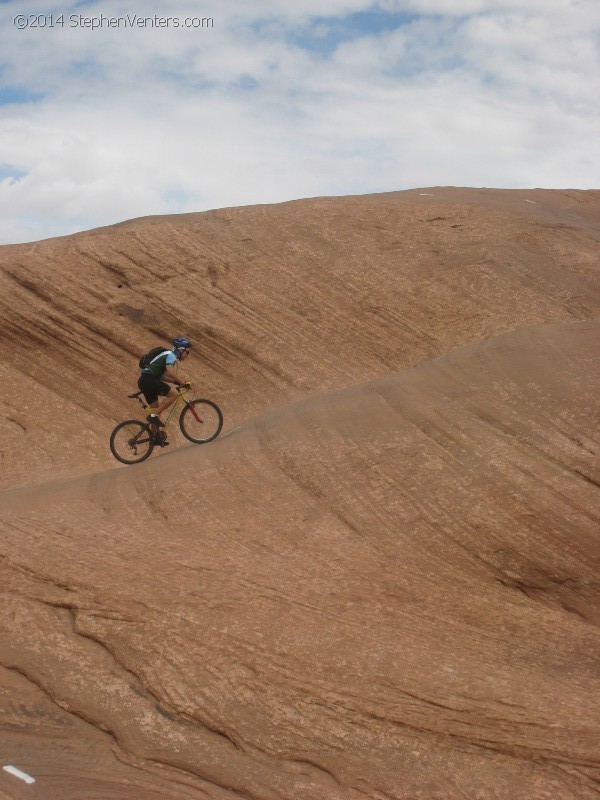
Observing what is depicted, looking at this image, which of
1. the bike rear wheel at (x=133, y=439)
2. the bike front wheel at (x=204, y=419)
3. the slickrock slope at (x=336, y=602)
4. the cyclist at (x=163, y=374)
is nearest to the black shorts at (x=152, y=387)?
the cyclist at (x=163, y=374)

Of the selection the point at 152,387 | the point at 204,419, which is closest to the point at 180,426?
the point at 204,419

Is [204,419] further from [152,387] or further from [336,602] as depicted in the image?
[336,602]

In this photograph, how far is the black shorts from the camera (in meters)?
11.8

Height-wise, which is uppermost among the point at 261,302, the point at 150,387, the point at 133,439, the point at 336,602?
the point at 261,302

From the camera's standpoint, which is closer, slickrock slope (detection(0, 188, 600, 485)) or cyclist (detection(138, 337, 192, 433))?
cyclist (detection(138, 337, 192, 433))

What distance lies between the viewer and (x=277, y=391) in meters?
15.2

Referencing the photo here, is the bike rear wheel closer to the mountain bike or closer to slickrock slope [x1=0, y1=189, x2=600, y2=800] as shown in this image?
the mountain bike

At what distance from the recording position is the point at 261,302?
16.3 m

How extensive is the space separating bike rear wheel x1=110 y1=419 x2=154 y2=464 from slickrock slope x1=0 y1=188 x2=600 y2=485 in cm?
137

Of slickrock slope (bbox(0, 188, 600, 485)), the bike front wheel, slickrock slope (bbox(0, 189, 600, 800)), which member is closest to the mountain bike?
the bike front wheel

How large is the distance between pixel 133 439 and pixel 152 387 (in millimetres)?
916

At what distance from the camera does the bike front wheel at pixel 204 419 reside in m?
12.0

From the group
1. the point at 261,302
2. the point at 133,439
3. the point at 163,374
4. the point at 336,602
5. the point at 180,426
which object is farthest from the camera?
the point at 261,302

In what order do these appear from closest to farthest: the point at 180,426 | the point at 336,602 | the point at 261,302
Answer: the point at 336,602
the point at 180,426
the point at 261,302
